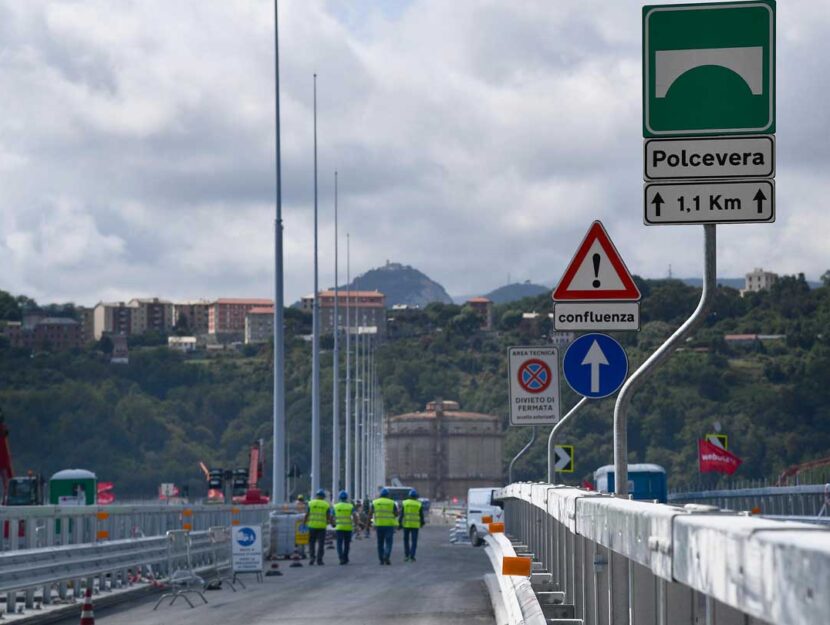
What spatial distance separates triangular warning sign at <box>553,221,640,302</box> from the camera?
43.8 feet

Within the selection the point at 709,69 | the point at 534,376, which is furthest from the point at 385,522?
the point at 709,69

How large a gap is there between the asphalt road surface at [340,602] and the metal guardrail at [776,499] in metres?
6.24

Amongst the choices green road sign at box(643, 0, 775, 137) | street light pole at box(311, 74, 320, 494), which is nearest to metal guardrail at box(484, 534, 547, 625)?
green road sign at box(643, 0, 775, 137)

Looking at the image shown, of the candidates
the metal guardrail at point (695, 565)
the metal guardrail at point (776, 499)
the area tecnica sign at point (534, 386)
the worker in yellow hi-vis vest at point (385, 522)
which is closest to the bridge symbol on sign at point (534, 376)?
the area tecnica sign at point (534, 386)

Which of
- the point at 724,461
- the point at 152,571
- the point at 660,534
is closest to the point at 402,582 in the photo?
the point at 152,571

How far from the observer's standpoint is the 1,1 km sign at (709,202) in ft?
25.3

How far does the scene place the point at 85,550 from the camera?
22.9 metres

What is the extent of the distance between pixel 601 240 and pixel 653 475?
32.2 metres

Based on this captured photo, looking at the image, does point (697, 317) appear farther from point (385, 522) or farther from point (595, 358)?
point (385, 522)

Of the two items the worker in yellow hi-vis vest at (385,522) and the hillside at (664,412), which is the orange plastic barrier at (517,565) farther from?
the hillside at (664,412)

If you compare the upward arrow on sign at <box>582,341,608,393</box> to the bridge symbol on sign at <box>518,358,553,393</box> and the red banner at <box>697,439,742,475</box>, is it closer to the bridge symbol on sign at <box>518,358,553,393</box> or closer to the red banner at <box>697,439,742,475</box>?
the bridge symbol on sign at <box>518,358,553,393</box>

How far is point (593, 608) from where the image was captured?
918 cm

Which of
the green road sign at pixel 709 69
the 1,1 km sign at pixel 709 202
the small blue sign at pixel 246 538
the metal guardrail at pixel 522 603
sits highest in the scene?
the green road sign at pixel 709 69

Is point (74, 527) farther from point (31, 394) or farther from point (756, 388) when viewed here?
point (31, 394)
